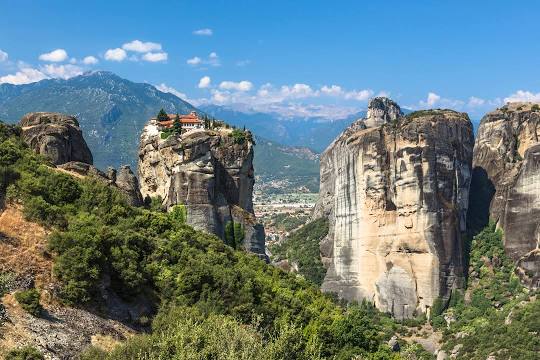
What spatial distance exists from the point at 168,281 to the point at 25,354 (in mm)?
7904

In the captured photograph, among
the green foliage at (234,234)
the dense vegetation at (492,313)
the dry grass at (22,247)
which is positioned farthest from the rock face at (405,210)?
the dry grass at (22,247)

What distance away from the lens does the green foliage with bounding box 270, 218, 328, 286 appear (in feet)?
266

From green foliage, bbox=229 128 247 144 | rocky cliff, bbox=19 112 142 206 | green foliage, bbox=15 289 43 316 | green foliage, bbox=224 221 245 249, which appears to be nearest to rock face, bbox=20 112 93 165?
rocky cliff, bbox=19 112 142 206

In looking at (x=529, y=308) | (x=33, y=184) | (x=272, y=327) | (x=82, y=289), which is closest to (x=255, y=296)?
(x=272, y=327)

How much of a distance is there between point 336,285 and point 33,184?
5372cm

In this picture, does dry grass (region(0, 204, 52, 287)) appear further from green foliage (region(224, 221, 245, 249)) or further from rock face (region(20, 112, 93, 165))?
green foliage (region(224, 221, 245, 249))

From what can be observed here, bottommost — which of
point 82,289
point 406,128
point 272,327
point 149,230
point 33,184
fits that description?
point 272,327

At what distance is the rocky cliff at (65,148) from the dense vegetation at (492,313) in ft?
95.5

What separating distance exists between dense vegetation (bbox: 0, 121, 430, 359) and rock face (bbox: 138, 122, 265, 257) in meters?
7.87

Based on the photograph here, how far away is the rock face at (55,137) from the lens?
107 ft

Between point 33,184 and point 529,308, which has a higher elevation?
point 33,184

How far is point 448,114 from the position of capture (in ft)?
227

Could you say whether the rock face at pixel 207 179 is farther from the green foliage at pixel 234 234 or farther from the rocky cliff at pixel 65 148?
the rocky cliff at pixel 65 148

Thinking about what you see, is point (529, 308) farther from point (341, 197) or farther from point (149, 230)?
point (149, 230)
